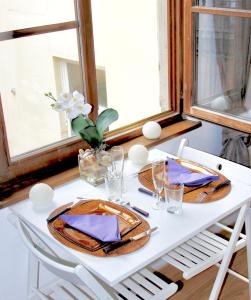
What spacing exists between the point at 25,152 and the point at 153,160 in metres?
0.54

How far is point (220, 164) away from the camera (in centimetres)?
194

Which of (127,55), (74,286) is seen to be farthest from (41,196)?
(127,55)

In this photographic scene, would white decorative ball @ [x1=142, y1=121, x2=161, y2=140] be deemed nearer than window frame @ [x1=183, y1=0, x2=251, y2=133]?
No

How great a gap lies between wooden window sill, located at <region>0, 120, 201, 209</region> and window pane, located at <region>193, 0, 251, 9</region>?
0.59 m

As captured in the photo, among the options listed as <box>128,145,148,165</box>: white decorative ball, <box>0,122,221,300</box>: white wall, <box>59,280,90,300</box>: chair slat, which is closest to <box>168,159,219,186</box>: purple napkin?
<box>128,145,148,165</box>: white decorative ball

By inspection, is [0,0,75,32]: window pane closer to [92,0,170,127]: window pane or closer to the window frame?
the window frame

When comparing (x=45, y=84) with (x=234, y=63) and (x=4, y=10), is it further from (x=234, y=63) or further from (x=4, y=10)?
(x=234, y=63)

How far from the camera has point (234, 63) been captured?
2145 millimetres

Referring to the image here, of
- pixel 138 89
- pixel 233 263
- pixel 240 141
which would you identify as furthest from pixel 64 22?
pixel 138 89

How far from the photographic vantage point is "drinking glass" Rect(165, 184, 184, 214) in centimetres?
155

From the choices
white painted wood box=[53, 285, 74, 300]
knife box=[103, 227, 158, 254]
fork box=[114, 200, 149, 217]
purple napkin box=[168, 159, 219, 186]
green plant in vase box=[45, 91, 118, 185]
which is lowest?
white painted wood box=[53, 285, 74, 300]

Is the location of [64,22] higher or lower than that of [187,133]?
higher

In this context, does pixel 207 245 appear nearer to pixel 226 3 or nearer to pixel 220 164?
pixel 220 164

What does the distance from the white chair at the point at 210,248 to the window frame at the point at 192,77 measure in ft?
0.64
